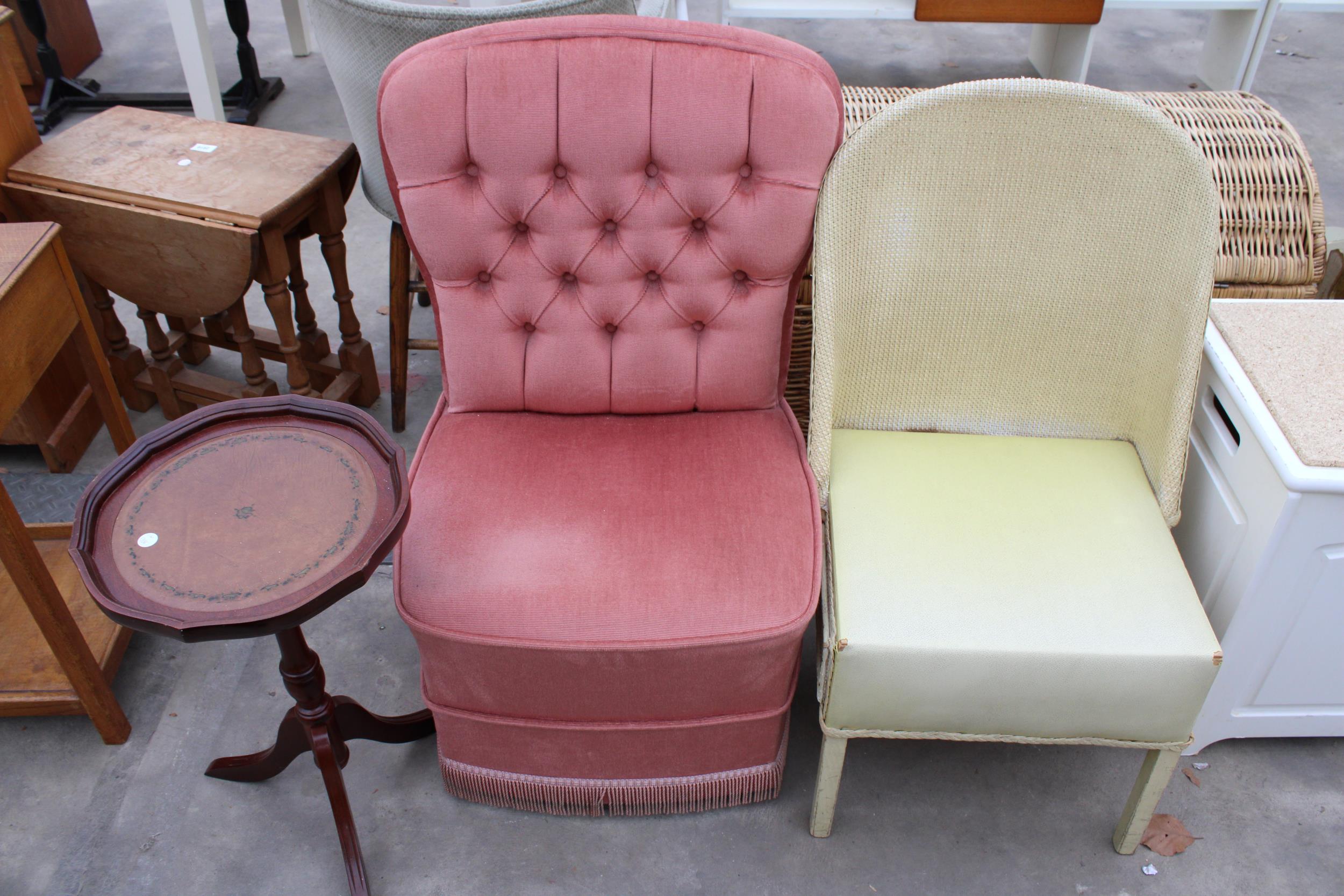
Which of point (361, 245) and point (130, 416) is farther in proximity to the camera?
point (361, 245)

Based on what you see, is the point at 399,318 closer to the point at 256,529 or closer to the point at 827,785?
the point at 256,529

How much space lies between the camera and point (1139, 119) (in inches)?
59.9

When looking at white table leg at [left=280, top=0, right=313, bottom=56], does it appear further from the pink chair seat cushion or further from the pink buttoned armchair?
the pink chair seat cushion

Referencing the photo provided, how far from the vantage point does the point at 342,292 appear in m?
2.40

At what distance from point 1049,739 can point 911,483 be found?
445mm

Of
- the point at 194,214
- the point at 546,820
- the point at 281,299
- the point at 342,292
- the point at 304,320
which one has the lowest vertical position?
the point at 546,820

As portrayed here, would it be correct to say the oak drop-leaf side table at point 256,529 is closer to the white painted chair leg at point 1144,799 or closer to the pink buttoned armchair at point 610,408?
the pink buttoned armchair at point 610,408

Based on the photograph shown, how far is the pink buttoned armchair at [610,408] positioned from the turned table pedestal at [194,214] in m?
0.55

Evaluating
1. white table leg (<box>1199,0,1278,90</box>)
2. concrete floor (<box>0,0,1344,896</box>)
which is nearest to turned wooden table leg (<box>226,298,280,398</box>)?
concrete floor (<box>0,0,1344,896</box>)

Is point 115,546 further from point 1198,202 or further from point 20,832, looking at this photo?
point 1198,202

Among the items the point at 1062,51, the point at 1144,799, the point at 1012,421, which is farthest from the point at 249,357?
the point at 1062,51

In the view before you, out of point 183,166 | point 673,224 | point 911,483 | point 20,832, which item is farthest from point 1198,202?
point 20,832

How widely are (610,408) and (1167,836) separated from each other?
47.5 inches

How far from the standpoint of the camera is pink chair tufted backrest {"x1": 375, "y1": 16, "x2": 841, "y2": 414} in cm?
155
